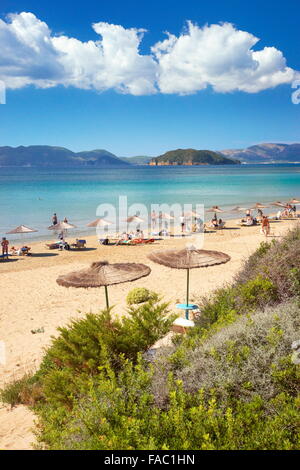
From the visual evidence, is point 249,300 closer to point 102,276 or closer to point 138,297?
point 102,276

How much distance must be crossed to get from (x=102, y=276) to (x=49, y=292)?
6.73 m

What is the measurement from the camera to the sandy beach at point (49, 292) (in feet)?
22.4

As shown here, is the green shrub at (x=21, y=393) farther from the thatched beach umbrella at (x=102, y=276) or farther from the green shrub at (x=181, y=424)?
the green shrub at (x=181, y=424)

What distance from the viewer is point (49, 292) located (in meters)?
12.8

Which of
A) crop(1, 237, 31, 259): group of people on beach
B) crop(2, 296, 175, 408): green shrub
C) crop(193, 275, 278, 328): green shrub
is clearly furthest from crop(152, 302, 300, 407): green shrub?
crop(1, 237, 31, 259): group of people on beach

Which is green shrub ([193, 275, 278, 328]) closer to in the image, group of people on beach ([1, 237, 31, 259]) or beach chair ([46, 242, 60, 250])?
group of people on beach ([1, 237, 31, 259])

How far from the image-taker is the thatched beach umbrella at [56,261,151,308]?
670 centimetres

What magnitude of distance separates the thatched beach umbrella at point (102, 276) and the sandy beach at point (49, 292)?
2108mm

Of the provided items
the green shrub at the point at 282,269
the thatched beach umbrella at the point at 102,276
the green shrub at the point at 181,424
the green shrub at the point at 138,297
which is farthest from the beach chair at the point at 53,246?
the green shrub at the point at 181,424

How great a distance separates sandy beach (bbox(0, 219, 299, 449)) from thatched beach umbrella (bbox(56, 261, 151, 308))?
6.92 feet

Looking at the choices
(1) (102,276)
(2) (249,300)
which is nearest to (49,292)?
(1) (102,276)

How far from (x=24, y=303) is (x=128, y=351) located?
799cm

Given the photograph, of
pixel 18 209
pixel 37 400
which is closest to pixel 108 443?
pixel 37 400
